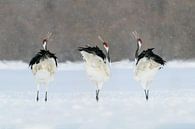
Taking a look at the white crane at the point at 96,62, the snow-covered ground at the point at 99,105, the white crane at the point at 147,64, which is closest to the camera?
the snow-covered ground at the point at 99,105

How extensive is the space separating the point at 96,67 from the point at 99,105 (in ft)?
3.05

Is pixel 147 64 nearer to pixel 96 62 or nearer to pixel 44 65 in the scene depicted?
pixel 96 62

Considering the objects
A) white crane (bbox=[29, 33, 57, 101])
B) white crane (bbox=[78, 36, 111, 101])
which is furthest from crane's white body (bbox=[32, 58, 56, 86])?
white crane (bbox=[78, 36, 111, 101])

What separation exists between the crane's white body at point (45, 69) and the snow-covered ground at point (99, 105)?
407 millimetres

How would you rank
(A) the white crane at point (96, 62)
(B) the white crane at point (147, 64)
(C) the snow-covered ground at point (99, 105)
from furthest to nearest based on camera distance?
1. (B) the white crane at point (147, 64)
2. (A) the white crane at point (96, 62)
3. (C) the snow-covered ground at point (99, 105)

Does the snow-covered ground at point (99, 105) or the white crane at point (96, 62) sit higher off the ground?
the white crane at point (96, 62)

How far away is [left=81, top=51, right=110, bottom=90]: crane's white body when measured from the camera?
10.4 meters

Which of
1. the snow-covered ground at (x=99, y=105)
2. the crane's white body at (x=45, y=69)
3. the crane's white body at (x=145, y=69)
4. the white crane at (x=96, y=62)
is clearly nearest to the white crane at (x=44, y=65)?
the crane's white body at (x=45, y=69)

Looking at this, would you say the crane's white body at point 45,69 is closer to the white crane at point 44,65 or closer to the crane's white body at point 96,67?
the white crane at point 44,65

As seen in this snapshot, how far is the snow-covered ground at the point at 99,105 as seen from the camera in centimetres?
809

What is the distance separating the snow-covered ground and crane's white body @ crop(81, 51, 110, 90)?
0.41 m

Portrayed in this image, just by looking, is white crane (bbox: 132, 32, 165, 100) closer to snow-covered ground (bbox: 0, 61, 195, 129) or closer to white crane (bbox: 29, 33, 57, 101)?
snow-covered ground (bbox: 0, 61, 195, 129)

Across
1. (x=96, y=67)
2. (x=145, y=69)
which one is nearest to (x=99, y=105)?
(x=96, y=67)

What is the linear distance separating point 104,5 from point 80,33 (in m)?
1.57
